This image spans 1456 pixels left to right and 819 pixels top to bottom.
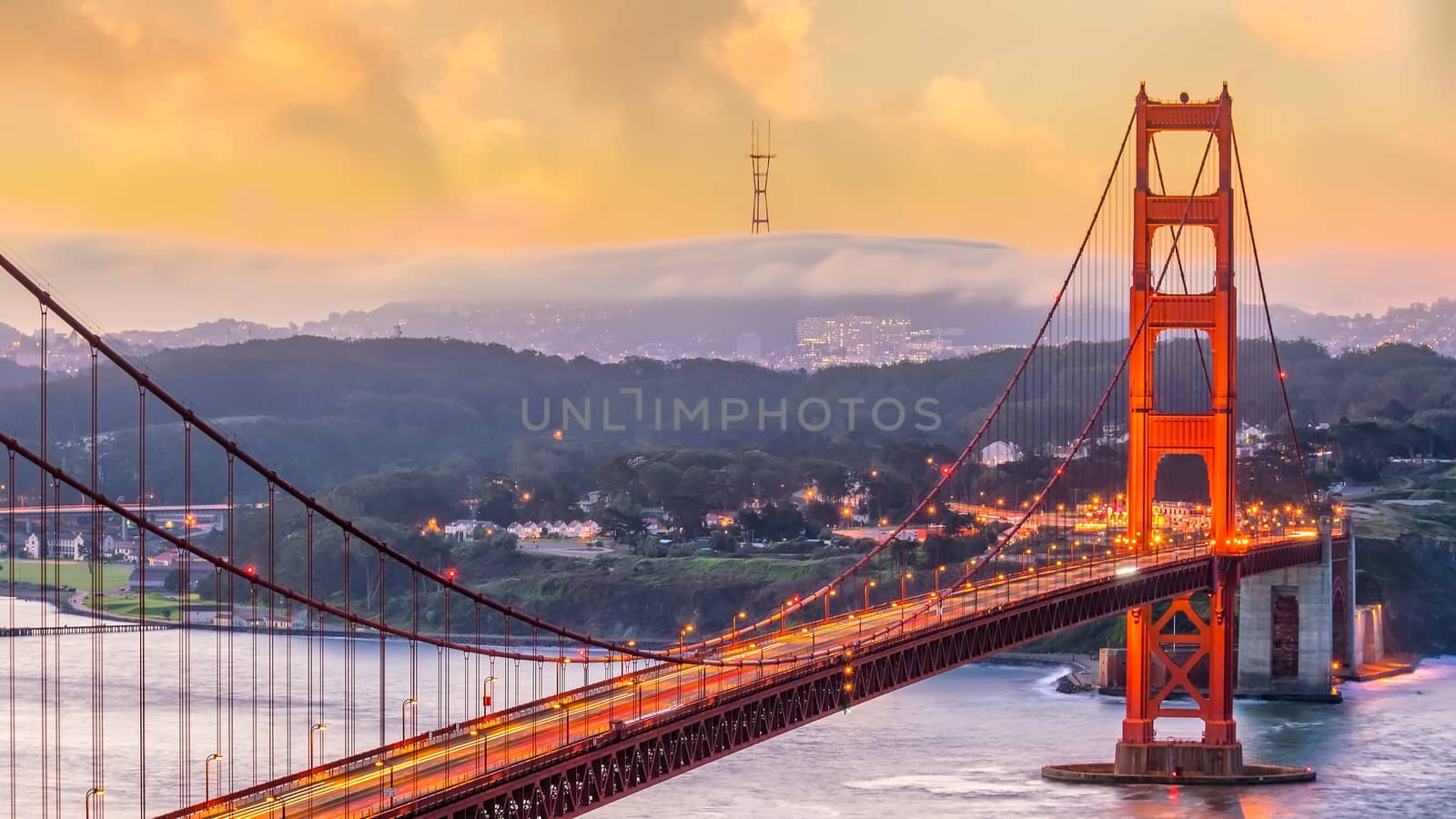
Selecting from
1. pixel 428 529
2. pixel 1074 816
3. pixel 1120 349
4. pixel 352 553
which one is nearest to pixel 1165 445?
pixel 1074 816

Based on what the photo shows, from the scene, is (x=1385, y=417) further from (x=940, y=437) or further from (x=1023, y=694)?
(x=1023, y=694)

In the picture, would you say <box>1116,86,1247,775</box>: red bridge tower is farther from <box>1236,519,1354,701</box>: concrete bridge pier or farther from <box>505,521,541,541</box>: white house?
<box>505,521,541,541</box>: white house

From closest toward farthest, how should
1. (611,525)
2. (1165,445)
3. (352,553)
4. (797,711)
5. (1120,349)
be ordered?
(797,711) < (1165,445) < (352,553) < (611,525) < (1120,349)

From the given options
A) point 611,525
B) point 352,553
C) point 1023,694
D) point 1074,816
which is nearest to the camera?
point 1074,816

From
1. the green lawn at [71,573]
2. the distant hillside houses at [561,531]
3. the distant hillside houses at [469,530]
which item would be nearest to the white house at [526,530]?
the distant hillside houses at [561,531]

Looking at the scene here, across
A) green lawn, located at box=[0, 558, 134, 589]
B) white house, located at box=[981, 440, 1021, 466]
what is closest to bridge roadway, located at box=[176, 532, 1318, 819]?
green lawn, located at box=[0, 558, 134, 589]
